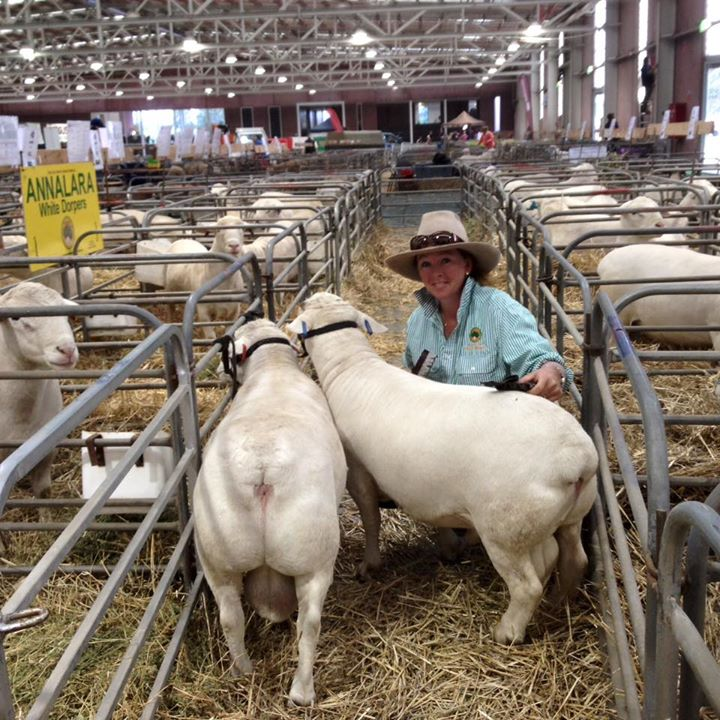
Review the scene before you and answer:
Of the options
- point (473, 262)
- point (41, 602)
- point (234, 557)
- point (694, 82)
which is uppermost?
point (694, 82)

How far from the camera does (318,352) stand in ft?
Answer: 11.2

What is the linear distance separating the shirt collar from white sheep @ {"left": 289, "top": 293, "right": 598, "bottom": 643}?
31cm

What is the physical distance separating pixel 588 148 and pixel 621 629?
1482 centimetres

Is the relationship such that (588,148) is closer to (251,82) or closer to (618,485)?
(618,485)

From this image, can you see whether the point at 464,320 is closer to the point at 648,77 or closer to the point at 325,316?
the point at 325,316

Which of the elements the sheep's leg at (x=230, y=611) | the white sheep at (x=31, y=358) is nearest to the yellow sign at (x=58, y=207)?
the white sheep at (x=31, y=358)

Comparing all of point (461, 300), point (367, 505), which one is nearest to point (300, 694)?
point (367, 505)

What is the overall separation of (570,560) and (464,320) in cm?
99

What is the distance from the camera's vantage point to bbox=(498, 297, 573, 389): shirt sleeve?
2.89m

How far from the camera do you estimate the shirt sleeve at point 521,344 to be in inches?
114

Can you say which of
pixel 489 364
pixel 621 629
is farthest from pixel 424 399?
pixel 621 629

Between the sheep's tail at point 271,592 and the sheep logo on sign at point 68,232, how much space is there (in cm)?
298

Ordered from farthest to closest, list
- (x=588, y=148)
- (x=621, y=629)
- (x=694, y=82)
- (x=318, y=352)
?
(x=694, y=82) < (x=588, y=148) < (x=318, y=352) < (x=621, y=629)

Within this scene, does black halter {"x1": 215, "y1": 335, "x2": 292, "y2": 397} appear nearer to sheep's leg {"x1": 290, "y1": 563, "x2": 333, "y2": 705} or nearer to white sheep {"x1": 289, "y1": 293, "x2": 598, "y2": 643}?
white sheep {"x1": 289, "y1": 293, "x2": 598, "y2": 643}
